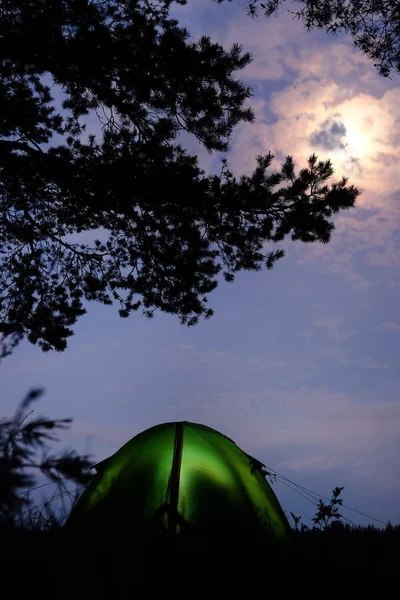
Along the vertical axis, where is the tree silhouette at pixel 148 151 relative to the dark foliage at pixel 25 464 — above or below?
above

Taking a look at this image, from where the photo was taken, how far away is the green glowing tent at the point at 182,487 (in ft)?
15.7

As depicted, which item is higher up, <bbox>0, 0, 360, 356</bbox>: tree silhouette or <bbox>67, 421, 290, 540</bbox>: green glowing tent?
<bbox>0, 0, 360, 356</bbox>: tree silhouette

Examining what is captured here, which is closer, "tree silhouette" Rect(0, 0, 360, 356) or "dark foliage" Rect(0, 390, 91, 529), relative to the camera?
"dark foliage" Rect(0, 390, 91, 529)

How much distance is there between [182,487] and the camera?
4.96 metres

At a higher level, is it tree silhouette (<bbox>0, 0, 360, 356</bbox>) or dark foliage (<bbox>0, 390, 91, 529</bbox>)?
tree silhouette (<bbox>0, 0, 360, 356</bbox>)

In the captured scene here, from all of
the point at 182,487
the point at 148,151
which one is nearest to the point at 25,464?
the point at 182,487

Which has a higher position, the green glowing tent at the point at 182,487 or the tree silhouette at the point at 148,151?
the tree silhouette at the point at 148,151

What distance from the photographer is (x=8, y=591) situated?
2.83 meters

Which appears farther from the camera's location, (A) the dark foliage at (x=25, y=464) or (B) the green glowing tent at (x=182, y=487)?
(B) the green glowing tent at (x=182, y=487)

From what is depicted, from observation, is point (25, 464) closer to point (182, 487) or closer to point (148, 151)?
point (182, 487)

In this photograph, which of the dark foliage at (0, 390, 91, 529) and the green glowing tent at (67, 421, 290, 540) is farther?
the green glowing tent at (67, 421, 290, 540)

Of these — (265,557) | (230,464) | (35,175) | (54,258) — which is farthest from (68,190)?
(265,557)

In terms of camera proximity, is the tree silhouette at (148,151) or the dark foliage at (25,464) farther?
the tree silhouette at (148,151)

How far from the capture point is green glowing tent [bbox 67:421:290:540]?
188 inches
